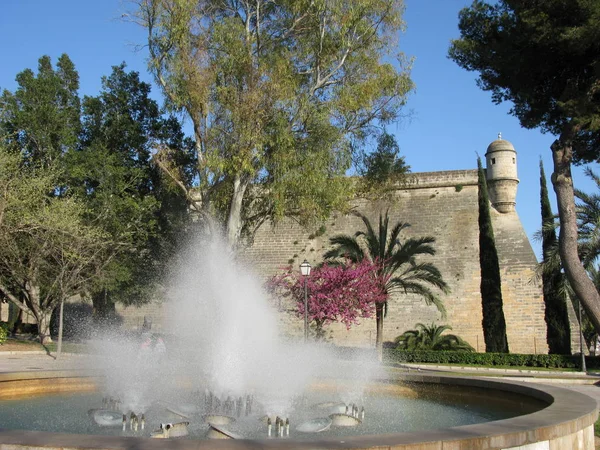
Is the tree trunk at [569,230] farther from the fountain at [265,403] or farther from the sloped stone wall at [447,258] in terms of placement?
the sloped stone wall at [447,258]

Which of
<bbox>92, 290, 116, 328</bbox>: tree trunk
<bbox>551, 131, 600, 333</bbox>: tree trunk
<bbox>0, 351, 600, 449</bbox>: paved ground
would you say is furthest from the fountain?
<bbox>92, 290, 116, 328</bbox>: tree trunk

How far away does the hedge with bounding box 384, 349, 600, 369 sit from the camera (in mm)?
19516

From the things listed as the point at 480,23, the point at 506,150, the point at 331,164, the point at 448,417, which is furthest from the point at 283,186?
the point at 506,150

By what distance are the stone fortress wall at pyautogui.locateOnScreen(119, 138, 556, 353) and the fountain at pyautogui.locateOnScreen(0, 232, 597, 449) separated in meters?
14.5

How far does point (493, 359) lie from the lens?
2009cm

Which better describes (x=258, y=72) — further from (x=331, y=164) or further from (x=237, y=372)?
(x=237, y=372)

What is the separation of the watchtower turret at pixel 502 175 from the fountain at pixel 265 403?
66.9ft

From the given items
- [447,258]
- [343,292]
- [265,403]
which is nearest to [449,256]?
[447,258]

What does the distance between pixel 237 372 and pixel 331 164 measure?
10098 mm

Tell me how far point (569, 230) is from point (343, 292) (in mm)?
10063

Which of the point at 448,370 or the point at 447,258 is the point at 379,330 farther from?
the point at 447,258

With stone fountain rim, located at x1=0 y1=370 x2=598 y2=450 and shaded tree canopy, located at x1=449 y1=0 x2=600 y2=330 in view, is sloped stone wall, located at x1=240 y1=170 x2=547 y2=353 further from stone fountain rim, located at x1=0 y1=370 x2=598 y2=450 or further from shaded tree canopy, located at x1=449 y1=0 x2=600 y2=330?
stone fountain rim, located at x1=0 y1=370 x2=598 y2=450

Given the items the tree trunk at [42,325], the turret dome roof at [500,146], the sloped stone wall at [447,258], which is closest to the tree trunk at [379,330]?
the sloped stone wall at [447,258]

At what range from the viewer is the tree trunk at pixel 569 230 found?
11906 mm
